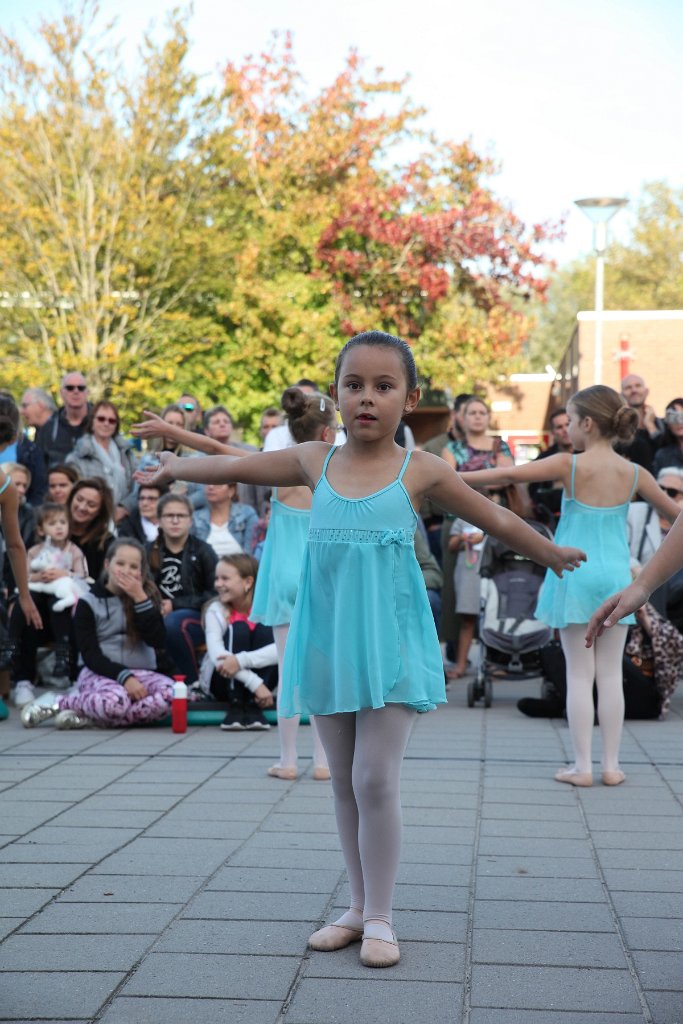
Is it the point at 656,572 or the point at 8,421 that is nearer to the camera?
the point at 656,572

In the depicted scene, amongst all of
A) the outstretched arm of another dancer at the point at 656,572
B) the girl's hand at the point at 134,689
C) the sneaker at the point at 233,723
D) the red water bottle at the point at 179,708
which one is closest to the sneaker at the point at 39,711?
the girl's hand at the point at 134,689

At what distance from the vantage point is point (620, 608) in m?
3.94

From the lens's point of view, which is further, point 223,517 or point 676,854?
point 223,517

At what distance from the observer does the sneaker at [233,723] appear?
8.84 meters

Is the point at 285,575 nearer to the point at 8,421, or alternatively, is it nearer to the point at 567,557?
the point at 8,421

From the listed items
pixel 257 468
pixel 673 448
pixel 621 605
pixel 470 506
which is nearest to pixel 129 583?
pixel 257 468

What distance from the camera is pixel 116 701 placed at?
874cm

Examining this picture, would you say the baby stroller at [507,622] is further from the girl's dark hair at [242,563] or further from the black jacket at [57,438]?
the black jacket at [57,438]

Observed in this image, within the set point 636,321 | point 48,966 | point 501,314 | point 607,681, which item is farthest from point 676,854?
point 636,321

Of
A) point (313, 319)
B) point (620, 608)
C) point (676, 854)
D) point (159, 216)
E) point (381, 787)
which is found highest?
point (159, 216)

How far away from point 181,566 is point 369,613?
6.32 metres

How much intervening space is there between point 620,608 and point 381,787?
91 cm

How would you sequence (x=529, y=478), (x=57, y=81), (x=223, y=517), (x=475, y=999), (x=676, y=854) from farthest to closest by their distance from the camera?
(x=57, y=81) → (x=223, y=517) → (x=529, y=478) → (x=676, y=854) → (x=475, y=999)

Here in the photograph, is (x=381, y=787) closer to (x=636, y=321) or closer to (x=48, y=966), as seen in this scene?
(x=48, y=966)
